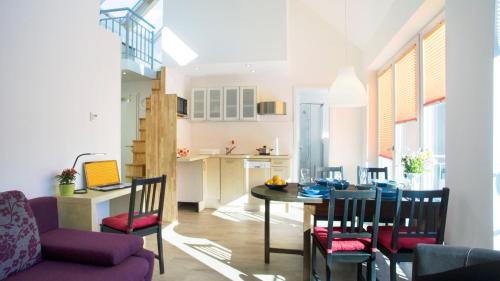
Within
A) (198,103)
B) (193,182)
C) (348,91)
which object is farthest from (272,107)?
(348,91)

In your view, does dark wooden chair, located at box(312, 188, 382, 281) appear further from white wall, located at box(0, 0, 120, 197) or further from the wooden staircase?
the wooden staircase

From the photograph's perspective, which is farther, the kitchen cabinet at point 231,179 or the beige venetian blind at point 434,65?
the kitchen cabinet at point 231,179

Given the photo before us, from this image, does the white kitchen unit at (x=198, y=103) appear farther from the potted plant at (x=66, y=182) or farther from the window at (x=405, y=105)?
the window at (x=405, y=105)

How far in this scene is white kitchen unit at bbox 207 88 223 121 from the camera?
17.5ft

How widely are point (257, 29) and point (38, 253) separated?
4002 millimetres

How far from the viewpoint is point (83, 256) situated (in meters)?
1.78

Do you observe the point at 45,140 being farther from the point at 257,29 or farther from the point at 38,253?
the point at 257,29

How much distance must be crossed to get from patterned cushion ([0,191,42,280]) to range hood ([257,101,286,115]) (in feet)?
12.7

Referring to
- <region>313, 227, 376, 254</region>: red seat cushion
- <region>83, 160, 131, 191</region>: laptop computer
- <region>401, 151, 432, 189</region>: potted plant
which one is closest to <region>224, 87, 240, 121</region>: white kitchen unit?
<region>83, 160, 131, 191</region>: laptop computer

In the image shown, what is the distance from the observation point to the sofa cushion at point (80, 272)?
62.2 inches

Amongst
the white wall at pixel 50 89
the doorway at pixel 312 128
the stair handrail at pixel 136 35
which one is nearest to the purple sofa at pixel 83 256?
the white wall at pixel 50 89

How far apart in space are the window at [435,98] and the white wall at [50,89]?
351 centimetres

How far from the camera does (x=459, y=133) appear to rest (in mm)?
2029

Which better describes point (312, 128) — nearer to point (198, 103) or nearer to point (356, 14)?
point (198, 103)
